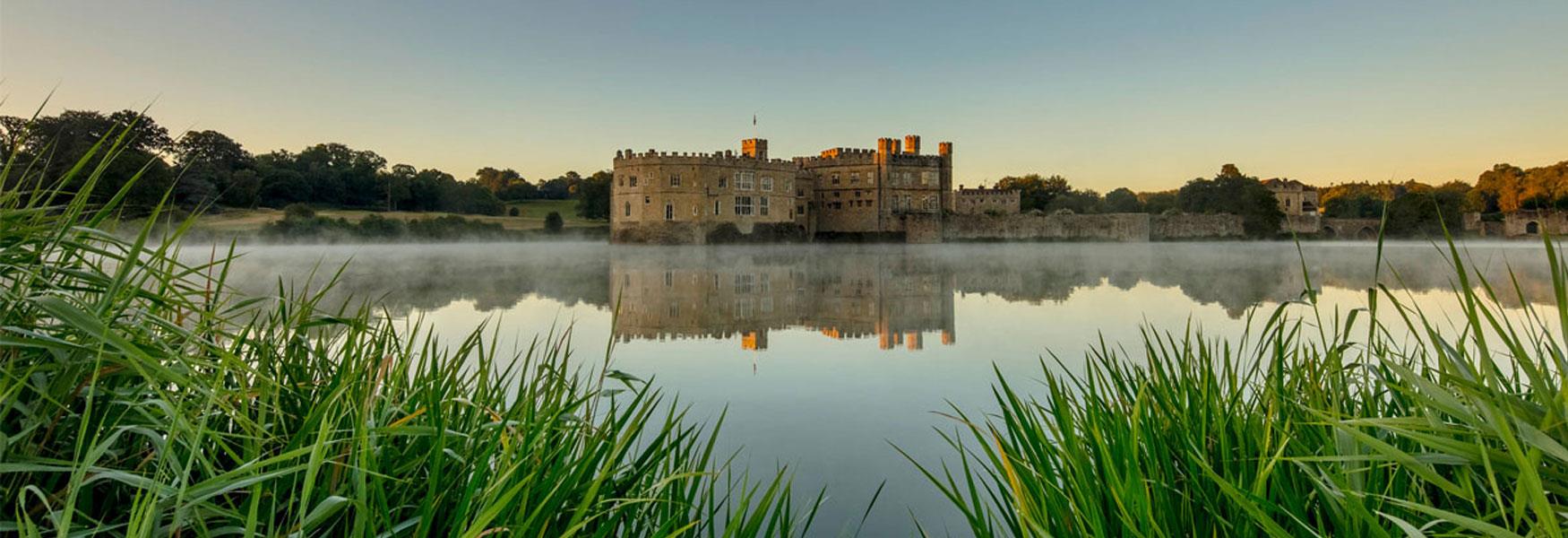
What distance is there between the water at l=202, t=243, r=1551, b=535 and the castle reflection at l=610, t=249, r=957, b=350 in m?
0.04

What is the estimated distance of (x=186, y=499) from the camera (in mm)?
1220

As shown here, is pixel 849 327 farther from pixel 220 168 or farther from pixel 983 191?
pixel 983 191

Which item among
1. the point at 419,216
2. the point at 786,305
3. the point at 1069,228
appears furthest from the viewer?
the point at 419,216

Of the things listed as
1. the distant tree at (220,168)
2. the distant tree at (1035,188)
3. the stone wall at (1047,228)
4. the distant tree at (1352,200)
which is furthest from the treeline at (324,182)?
the distant tree at (1352,200)

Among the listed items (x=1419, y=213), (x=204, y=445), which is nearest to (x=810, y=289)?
(x=204, y=445)

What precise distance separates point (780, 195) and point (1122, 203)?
3534cm

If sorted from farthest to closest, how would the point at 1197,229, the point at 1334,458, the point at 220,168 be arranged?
the point at 1197,229
the point at 220,168
the point at 1334,458

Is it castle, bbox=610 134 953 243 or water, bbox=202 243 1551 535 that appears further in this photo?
castle, bbox=610 134 953 243

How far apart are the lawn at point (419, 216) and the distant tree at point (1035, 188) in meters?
32.0

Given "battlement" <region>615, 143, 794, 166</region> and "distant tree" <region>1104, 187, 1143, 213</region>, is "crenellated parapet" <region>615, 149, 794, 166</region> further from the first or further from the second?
"distant tree" <region>1104, 187, 1143, 213</region>

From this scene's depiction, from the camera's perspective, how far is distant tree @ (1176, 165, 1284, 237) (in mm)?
40562

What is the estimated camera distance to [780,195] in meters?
37.7

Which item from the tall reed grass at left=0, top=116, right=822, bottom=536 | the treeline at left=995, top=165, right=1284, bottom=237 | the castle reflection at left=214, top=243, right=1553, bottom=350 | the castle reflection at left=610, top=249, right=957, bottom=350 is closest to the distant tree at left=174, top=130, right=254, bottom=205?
the castle reflection at left=214, top=243, right=1553, bottom=350

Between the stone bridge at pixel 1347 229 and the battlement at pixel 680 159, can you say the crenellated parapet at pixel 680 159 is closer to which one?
the battlement at pixel 680 159
